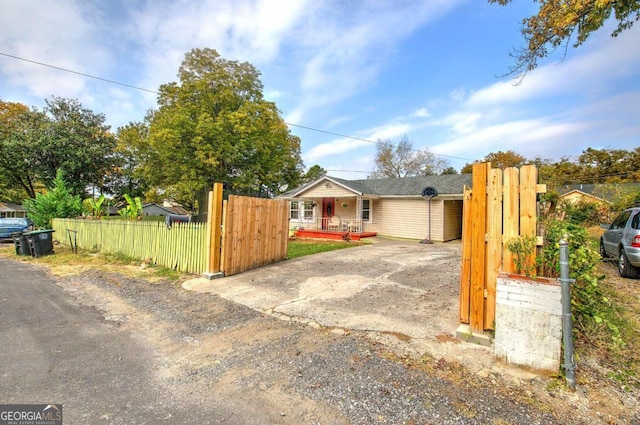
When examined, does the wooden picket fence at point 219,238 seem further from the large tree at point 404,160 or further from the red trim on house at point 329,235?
the large tree at point 404,160

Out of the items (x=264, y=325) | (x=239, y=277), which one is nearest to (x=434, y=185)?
(x=239, y=277)

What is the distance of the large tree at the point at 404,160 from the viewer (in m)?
41.8

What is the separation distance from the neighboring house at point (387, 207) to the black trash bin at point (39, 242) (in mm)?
12248

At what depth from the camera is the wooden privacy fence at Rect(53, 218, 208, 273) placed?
303 inches

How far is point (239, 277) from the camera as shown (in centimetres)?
730

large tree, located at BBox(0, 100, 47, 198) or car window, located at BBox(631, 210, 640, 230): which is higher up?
large tree, located at BBox(0, 100, 47, 198)

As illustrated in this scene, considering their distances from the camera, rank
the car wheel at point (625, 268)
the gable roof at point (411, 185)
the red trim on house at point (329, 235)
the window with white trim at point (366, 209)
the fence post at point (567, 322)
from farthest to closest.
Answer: the window with white trim at point (366, 209)
the red trim on house at point (329, 235)
the gable roof at point (411, 185)
the car wheel at point (625, 268)
the fence post at point (567, 322)

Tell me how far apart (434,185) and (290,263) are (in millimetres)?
12180

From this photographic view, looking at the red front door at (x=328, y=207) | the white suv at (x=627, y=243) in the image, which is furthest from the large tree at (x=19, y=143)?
the white suv at (x=627, y=243)

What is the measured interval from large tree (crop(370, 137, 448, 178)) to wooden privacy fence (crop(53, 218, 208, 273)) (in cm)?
3535

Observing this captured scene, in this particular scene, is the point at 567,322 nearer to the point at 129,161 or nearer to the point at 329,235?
the point at 329,235

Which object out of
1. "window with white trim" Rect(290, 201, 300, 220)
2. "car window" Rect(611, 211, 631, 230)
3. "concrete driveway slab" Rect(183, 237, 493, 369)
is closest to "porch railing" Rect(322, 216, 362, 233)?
"window with white trim" Rect(290, 201, 300, 220)

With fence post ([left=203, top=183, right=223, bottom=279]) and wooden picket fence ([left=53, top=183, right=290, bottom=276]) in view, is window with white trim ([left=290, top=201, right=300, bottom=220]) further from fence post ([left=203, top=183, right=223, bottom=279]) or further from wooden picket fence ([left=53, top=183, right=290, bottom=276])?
fence post ([left=203, top=183, right=223, bottom=279])

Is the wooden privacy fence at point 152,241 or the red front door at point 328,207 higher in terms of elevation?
the red front door at point 328,207
